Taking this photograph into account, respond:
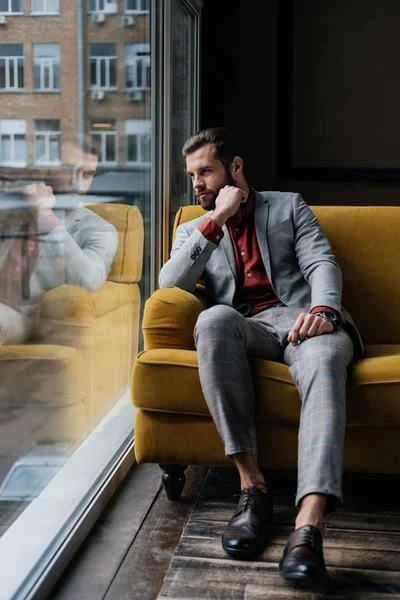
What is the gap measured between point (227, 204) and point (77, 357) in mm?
684

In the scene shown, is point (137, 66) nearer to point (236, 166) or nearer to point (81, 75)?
point (236, 166)

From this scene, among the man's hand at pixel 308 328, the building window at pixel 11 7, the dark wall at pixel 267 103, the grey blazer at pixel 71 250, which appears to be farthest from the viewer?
the dark wall at pixel 267 103

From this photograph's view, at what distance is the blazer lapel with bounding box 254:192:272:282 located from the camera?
8.14 feet

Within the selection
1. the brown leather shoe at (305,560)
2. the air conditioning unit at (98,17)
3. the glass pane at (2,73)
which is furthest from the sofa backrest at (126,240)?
the brown leather shoe at (305,560)

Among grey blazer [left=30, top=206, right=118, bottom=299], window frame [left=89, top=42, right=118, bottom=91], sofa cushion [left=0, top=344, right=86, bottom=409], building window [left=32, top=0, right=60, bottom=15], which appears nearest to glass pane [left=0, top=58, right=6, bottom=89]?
building window [left=32, top=0, right=60, bottom=15]

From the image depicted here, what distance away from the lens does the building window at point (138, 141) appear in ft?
9.29

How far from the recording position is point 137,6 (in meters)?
2.84

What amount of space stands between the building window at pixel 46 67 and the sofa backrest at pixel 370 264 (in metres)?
1.27

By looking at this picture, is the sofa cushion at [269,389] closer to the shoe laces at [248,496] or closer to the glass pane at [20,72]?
the shoe laces at [248,496]

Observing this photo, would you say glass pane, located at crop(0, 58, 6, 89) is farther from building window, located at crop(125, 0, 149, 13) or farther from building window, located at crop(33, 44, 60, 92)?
building window, located at crop(125, 0, 149, 13)

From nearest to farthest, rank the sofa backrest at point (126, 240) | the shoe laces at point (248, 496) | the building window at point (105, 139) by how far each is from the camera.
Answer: the shoe laces at point (248, 496) < the building window at point (105, 139) < the sofa backrest at point (126, 240)

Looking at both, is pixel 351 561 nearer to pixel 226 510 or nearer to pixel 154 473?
pixel 226 510

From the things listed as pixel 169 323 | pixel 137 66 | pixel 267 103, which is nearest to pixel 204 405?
pixel 169 323

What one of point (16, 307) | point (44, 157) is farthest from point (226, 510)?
point (44, 157)
